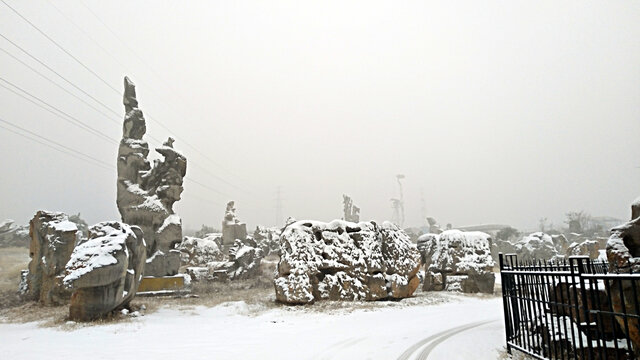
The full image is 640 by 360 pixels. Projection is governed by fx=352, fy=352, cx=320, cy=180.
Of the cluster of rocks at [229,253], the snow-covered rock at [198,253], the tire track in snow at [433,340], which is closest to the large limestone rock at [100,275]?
the tire track in snow at [433,340]

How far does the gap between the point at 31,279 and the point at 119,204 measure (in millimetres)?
5434

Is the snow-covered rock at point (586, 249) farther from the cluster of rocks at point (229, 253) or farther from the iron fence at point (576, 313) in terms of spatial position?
the iron fence at point (576, 313)

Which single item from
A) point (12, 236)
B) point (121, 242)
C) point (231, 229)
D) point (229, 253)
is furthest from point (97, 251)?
point (12, 236)

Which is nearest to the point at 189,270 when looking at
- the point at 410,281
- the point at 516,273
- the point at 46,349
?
the point at 410,281

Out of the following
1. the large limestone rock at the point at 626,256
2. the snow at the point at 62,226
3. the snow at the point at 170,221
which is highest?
the snow at the point at 170,221

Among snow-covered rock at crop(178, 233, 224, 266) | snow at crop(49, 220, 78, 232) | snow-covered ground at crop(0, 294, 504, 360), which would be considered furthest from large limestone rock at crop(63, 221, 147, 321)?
Result: snow-covered rock at crop(178, 233, 224, 266)

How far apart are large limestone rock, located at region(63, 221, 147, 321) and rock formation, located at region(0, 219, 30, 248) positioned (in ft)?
129

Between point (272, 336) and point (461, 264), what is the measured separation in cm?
1507

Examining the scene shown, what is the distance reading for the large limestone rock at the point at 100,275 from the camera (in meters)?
→ 11.3

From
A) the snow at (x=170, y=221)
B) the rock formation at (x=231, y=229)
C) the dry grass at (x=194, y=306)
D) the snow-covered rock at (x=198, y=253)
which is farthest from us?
the rock formation at (x=231, y=229)

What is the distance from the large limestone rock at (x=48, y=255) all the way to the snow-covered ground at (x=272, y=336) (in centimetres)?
377

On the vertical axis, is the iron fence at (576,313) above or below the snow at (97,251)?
below

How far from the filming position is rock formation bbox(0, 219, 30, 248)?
41.0 meters

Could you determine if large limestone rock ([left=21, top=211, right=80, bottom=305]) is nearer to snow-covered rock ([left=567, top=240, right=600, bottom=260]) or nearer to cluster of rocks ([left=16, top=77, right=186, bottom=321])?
cluster of rocks ([left=16, top=77, right=186, bottom=321])
